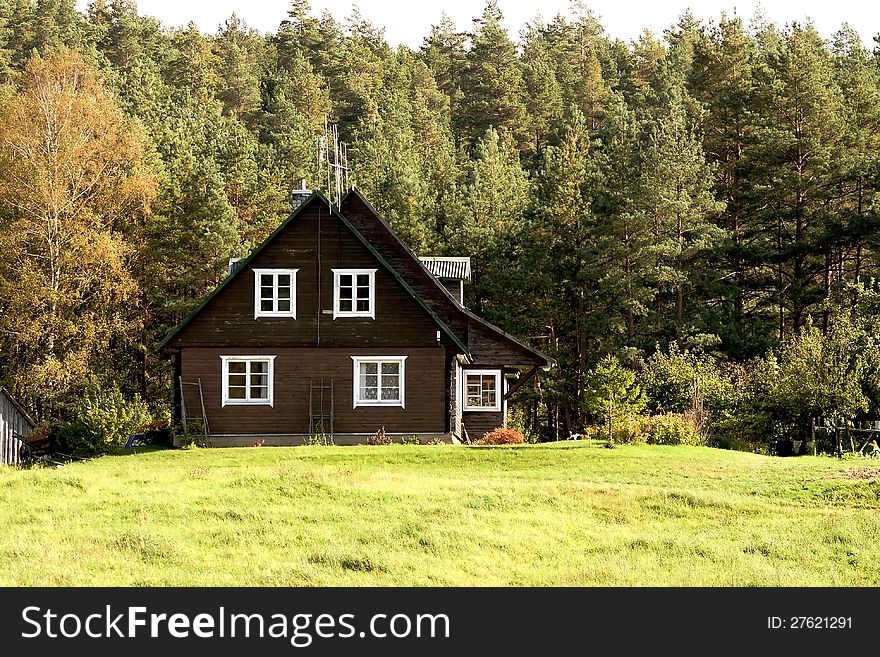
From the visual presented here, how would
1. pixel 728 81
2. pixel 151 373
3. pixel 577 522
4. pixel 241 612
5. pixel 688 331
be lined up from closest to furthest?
pixel 241 612 → pixel 577 522 → pixel 688 331 → pixel 151 373 → pixel 728 81

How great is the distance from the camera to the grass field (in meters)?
16.6

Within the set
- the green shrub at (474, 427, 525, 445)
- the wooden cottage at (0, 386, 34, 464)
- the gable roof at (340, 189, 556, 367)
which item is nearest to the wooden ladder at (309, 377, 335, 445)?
the green shrub at (474, 427, 525, 445)

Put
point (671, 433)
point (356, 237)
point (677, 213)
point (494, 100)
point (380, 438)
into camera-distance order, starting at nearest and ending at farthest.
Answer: point (671, 433)
point (380, 438)
point (356, 237)
point (677, 213)
point (494, 100)

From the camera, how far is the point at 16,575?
635 inches

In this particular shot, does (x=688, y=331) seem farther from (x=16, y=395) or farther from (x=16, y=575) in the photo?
(x=16, y=575)

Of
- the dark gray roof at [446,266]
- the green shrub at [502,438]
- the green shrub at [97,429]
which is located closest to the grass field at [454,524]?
the green shrub at [502,438]

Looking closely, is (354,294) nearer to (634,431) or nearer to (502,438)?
(502,438)

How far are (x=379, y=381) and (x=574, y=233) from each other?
72.1ft

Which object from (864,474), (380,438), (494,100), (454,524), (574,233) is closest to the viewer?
(454,524)

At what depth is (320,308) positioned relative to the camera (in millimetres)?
35594

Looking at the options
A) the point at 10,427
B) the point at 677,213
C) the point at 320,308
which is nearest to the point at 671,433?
the point at 320,308

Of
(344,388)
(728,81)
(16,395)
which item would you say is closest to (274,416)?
Result: (344,388)

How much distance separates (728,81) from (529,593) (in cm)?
5909

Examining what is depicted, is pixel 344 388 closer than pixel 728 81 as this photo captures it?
Yes
